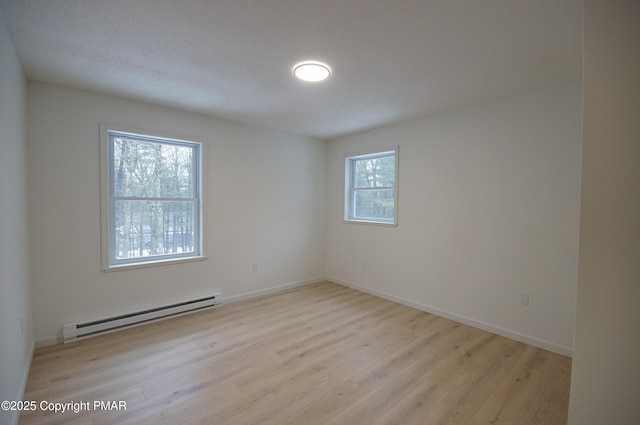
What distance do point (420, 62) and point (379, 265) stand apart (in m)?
2.74

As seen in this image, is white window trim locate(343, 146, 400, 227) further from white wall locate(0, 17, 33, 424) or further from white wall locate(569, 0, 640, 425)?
white wall locate(0, 17, 33, 424)

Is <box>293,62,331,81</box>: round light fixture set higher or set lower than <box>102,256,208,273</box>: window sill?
higher

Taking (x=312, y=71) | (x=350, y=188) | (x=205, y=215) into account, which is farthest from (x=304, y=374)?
(x=350, y=188)

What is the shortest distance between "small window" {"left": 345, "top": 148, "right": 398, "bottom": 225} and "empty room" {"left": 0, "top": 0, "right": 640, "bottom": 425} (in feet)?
0.14

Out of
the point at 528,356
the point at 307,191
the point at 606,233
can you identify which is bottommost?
the point at 528,356

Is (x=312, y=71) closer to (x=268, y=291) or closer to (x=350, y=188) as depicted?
(x=350, y=188)

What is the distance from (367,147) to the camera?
422 cm

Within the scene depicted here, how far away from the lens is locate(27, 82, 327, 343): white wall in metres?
2.62

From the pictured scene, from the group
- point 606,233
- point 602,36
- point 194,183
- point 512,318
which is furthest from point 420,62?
point 194,183

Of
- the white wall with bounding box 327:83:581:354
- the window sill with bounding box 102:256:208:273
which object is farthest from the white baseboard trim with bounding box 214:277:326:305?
the white wall with bounding box 327:83:581:354

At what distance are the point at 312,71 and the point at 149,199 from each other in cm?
230

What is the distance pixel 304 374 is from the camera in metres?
2.21

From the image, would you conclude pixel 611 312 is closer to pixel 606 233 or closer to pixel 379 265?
pixel 606 233

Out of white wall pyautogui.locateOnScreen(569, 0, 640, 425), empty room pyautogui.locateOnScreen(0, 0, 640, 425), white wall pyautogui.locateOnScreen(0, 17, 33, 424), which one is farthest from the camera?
white wall pyautogui.locateOnScreen(0, 17, 33, 424)
